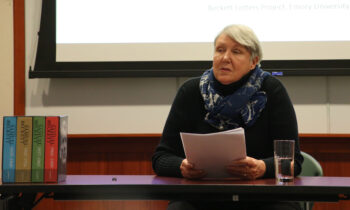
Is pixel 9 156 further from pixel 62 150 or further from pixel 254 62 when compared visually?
pixel 254 62

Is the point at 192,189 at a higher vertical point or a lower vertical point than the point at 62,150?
lower

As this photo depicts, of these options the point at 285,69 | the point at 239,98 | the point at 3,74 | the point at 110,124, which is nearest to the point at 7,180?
the point at 239,98

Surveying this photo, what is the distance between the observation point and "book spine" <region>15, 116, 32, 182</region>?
150 cm

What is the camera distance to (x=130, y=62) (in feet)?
9.74

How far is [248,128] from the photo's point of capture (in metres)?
1.87

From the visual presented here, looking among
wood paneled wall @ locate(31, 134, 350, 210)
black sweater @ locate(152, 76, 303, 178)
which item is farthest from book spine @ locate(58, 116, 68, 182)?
wood paneled wall @ locate(31, 134, 350, 210)

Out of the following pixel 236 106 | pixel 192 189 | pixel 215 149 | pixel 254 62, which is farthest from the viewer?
pixel 254 62

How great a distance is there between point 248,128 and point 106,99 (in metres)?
1.38

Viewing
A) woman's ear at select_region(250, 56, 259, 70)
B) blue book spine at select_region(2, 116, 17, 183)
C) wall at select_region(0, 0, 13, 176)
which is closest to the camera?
blue book spine at select_region(2, 116, 17, 183)

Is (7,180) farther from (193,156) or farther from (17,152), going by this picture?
(193,156)

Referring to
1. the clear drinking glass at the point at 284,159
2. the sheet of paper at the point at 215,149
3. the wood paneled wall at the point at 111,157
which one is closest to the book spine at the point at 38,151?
the sheet of paper at the point at 215,149

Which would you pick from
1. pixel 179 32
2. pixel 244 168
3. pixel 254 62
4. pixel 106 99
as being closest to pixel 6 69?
pixel 106 99

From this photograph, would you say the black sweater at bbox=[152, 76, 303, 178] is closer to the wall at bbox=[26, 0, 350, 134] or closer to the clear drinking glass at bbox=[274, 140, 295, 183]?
the clear drinking glass at bbox=[274, 140, 295, 183]

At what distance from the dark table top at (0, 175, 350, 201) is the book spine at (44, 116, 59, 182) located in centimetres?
5
